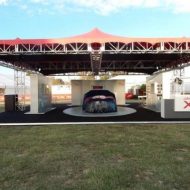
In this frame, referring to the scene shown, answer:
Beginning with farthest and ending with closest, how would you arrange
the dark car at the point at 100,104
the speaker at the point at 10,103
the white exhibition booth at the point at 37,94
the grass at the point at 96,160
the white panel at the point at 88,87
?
the white panel at the point at 88,87 → the speaker at the point at 10,103 → the white exhibition booth at the point at 37,94 → the dark car at the point at 100,104 → the grass at the point at 96,160

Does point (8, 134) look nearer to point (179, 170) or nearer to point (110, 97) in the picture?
point (179, 170)

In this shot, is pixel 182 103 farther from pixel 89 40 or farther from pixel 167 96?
pixel 89 40

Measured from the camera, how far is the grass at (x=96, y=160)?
4.61m

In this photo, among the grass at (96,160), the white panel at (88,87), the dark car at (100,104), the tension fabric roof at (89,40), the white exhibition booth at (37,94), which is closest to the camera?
the grass at (96,160)

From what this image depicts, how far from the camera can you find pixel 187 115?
1349cm

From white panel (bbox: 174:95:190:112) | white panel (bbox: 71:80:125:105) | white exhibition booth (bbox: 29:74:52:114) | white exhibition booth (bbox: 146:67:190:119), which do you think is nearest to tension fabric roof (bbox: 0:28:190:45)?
white exhibition booth (bbox: 146:67:190:119)

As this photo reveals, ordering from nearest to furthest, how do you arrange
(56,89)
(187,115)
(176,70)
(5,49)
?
(187,115), (5,49), (176,70), (56,89)

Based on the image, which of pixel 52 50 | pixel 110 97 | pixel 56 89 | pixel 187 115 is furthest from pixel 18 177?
pixel 56 89

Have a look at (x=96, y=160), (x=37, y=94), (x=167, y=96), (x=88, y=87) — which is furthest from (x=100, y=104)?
(x=96, y=160)

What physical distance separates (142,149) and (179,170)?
1.82 m

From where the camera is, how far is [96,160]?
20.0ft

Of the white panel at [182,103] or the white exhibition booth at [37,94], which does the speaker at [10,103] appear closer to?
the white exhibition booth at [37,94]

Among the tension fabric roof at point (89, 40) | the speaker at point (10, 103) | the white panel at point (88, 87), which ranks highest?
the tension fabric roof at point (89, 40)

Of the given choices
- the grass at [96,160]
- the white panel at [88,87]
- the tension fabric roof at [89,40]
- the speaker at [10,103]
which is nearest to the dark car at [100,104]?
the tension fabric roof at [89,40]
